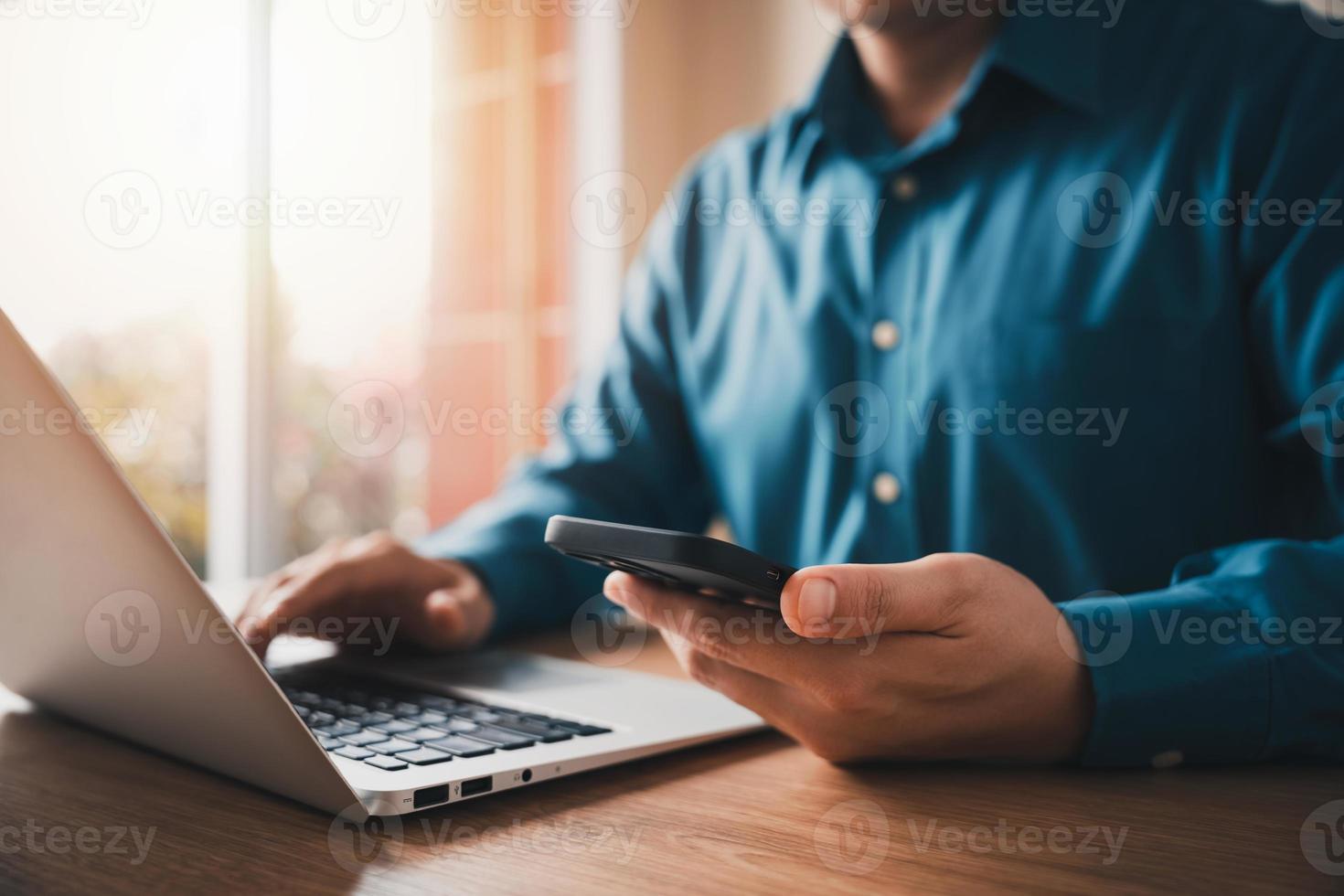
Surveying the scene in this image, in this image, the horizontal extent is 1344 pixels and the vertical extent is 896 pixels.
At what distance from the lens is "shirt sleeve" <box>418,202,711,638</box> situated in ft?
3.05

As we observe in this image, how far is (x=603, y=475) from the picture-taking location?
1.11 m

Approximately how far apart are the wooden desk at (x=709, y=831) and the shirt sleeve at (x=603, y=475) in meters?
0.40

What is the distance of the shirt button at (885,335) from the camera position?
983mm

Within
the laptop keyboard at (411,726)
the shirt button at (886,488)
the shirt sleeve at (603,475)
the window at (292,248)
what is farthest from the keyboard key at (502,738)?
the window at (292,248)

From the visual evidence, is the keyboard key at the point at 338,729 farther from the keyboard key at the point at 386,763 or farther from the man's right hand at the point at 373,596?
the man's right hand at the point at 373,596

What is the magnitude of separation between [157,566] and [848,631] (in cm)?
29

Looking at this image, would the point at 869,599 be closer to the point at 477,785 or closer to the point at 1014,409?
the point at 477,785

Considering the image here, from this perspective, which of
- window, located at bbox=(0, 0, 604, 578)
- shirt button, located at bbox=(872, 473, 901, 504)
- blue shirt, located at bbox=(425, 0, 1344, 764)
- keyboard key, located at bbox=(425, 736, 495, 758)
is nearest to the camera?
keyboard key, located at bbox=(425, 736, 495, 758)

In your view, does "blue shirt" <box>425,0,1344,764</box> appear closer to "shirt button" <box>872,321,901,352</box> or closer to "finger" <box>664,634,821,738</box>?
"shirt button" <box>872,321,901,352</box>

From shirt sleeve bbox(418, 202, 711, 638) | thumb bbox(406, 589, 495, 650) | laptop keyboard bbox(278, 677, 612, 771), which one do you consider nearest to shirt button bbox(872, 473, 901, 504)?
shirt sleeve bbox(418, 202, 711, 638)

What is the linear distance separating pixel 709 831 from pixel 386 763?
154mm

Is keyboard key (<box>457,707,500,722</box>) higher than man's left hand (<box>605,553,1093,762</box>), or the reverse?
man's left hand (<box>605,553,1093,762</box>)

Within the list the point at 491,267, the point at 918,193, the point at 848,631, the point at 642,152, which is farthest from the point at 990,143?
the point at 491,267

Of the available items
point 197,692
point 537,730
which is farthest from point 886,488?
point 197,692
